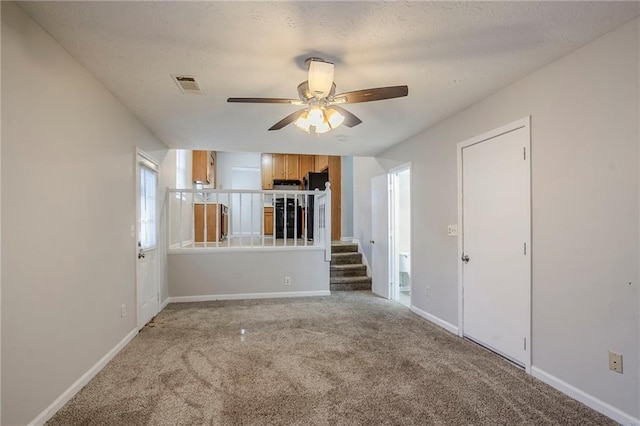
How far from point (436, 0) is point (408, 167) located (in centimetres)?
287

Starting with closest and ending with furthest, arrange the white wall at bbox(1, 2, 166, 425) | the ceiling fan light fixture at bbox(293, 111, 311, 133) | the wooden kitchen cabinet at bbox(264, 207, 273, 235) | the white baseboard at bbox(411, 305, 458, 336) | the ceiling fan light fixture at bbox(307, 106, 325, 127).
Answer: the white wall at bbox(1, 2, 166, 425) < the ceiling fan light fixture at bbox(307, 106, 325, 127) < the ceiling fan light fixture at bbox(293, 111, 311, 133) < the white baseboard at bbox(411, 305, 458, 336) < the wooden kitchen cabinet at bbox(264, 207, 273, 235)

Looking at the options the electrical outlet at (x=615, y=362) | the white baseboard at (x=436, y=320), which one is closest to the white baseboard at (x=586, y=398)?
the electrical outlet at (x=615, y=362)

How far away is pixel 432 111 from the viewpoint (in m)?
3.37

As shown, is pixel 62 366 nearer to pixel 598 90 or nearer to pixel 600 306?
pixel 600 306

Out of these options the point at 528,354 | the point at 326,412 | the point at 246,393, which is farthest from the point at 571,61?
the point at 246,393

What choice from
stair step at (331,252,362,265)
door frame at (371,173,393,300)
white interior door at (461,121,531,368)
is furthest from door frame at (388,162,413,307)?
white interior door at (461,121,531,368)

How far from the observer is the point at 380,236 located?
17.1ft

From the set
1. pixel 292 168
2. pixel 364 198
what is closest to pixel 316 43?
pixel 364 198

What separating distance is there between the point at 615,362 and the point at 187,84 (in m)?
3.54

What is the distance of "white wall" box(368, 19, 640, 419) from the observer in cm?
189

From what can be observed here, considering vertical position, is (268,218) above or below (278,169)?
below

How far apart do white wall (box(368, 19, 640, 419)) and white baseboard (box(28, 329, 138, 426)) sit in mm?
3292

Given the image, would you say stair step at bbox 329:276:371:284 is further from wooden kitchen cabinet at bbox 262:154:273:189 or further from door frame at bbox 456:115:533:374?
wooden kitchen cabinet at bbox 262:154:273:189

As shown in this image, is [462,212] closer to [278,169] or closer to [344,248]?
[344,248]
